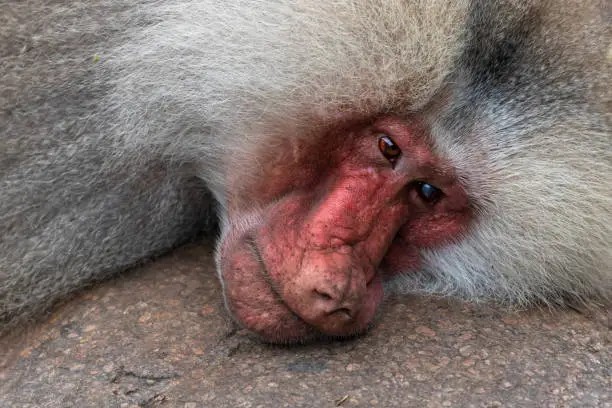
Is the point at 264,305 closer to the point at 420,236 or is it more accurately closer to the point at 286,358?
the point at 286,358

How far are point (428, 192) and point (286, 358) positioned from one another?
0.66 metres

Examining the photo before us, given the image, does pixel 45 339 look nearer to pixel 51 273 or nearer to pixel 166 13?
pixel 51 273

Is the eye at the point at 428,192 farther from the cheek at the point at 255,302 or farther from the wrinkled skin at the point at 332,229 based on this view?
the cheek at the point at 255,302

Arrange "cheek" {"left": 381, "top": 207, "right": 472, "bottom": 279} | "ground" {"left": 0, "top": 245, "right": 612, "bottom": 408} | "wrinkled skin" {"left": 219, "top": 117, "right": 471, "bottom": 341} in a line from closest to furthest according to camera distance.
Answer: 1. "ground" {"left": 0, "top": 245, "right": 612, "bottom": 408}
2. "wrinkled skin" {"left": 219, "top": 117, "right": 471, "bottom": 341}
3. "cheek" {"left": 381, "top": 207, "right": 472, "bottom": 279}

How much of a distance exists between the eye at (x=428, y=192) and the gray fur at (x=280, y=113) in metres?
0.12

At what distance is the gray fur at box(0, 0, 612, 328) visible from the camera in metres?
2.28

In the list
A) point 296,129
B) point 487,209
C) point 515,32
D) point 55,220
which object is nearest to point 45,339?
point 55,220

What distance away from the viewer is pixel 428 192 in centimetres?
257

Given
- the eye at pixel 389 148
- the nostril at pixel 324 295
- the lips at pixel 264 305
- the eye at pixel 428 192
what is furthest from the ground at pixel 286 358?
the eye at pixel 389 148

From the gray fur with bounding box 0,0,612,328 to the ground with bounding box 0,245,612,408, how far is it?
0.11 metres

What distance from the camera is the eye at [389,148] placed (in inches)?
97.0

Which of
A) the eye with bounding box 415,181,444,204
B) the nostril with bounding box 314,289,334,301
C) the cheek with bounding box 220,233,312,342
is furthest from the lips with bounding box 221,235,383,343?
the eye with bounding box 415,181,444,204

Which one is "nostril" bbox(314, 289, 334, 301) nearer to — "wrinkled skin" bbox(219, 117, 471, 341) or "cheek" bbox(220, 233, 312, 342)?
"wrinkled skin" bbox(219, 117, 471, 341)

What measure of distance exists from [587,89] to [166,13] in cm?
122
